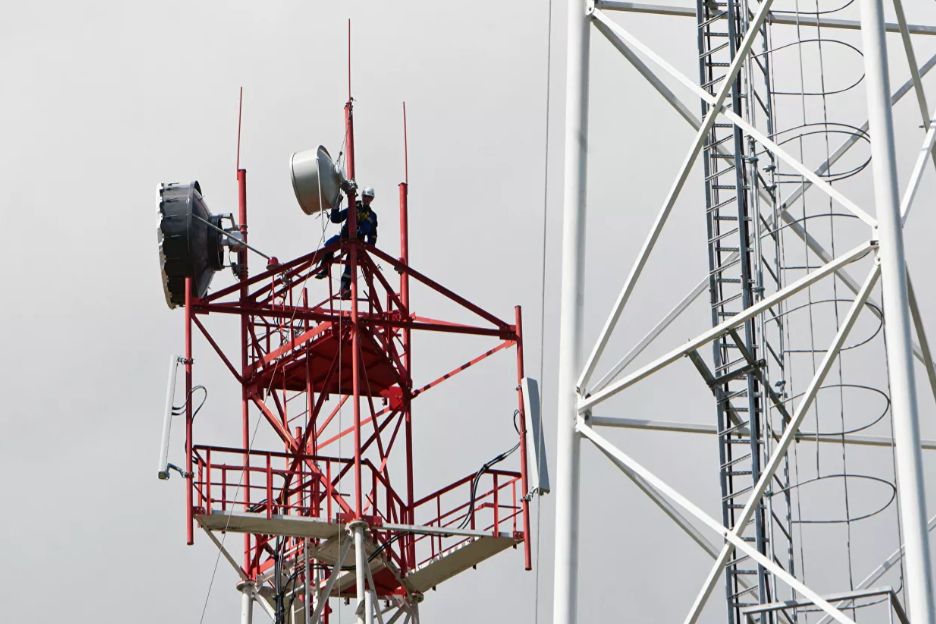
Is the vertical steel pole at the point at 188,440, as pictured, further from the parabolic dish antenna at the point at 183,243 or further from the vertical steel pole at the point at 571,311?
the vertical steel pole at the point at 571,311

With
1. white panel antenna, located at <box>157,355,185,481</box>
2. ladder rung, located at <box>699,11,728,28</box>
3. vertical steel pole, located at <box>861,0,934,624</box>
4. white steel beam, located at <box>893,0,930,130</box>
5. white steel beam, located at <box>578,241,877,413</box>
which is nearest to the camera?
vertical steel pole, located at <box>861,0,934,624</box>

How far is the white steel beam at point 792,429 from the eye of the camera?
60.9ft

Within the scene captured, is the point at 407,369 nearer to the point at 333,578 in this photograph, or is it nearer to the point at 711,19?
the point at 333,578

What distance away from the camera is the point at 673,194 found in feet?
67.3

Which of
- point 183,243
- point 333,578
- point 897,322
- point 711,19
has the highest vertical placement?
point 711,19

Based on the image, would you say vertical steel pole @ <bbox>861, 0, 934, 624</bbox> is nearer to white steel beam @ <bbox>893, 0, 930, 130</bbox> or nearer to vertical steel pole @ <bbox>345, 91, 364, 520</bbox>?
white steel beam @ <bbox>893, 0, 930, 130</bbox>

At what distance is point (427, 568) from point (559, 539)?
54.3ft

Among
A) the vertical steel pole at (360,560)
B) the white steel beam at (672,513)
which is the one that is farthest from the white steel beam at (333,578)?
the white steel beam at (672,513)

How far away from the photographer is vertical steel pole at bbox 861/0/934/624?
17438 mm

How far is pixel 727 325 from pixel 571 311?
1.81 metres

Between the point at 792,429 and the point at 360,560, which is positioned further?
the point at 360,560

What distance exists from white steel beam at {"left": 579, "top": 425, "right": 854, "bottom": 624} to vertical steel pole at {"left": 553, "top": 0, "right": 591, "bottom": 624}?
0.32 meters

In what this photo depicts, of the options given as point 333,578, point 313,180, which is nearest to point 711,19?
point 313,180

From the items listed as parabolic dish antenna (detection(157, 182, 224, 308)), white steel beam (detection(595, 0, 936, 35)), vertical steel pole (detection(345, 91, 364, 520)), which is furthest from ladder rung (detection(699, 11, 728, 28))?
parabolic dish antenna (detection(157, 182, 224, 308))
